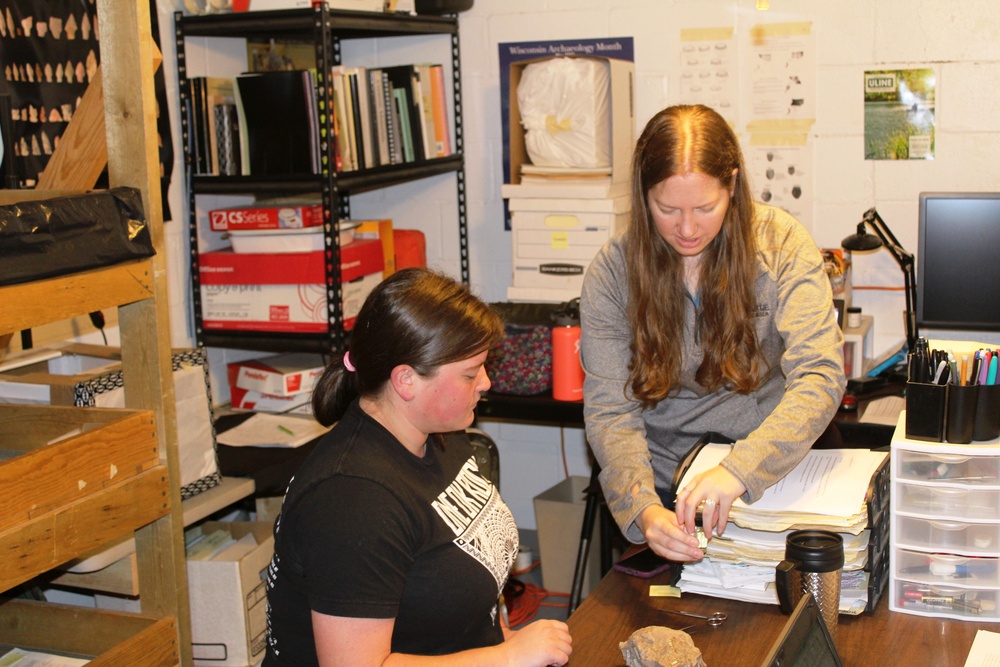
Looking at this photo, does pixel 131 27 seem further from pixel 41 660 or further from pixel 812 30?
pixel 812 30

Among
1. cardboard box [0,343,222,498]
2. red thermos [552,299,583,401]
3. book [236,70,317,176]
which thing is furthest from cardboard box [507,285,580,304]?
cardboard box [0,343,222,498]

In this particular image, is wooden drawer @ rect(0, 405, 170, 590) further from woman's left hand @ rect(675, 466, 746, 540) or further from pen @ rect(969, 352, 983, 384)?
pen @ rect(969, 352, 983, 384)

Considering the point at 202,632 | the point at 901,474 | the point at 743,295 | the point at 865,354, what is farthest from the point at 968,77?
the point at 202,632

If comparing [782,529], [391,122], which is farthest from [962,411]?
[391,122]

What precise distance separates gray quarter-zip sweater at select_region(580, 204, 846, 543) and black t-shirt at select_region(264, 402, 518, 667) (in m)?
0.32

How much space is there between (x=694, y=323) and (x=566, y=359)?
3.23 feet

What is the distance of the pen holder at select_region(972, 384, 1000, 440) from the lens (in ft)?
4.91

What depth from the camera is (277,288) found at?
2.99 m

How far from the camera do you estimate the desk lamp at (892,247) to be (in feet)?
9.05

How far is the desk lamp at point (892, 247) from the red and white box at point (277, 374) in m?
1.57

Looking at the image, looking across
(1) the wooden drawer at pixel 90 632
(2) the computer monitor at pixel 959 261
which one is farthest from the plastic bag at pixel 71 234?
(2) the computer monitor at pixel 959 261

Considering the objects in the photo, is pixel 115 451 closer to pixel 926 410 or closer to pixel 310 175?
pixel 310 175

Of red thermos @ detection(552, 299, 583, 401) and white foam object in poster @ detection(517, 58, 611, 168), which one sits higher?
white foam object in poster @ detection(517, 58, 611, 168)

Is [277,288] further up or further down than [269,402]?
further up
